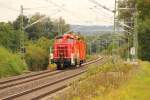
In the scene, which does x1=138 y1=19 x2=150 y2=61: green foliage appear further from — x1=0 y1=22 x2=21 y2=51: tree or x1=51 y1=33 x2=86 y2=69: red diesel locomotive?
x1=0 y1=22 x2=21 y2=51: tree

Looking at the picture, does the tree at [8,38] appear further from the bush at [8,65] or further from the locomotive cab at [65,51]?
the bush at [8,65]

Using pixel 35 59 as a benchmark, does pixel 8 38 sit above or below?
above

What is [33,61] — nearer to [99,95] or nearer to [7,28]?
[7,28]

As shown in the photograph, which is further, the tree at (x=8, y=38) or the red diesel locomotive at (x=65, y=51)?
the tree at (x=8, y=38)

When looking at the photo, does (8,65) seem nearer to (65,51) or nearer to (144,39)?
(65,51)

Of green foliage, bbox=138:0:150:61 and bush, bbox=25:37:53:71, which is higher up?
green foliage, bbox=138:0:150:61

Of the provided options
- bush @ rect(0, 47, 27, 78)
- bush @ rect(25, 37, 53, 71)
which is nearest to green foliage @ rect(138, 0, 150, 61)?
bush @ rect(25, 37, 53, 71)

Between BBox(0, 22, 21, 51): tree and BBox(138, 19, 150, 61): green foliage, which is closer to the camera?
BBox(138, 19, 150, 61): green foliage

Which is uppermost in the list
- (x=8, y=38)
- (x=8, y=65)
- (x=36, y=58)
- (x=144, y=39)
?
(x=8, y=38)

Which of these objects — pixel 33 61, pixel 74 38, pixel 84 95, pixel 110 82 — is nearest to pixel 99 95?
pixel 84 95

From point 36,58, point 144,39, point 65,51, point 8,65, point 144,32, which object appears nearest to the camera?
point 8,65

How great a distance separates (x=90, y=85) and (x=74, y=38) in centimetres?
2907

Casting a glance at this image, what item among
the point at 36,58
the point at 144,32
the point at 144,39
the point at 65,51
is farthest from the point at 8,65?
the point at 144,32

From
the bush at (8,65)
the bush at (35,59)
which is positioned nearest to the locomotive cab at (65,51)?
the bush at (8,65)
